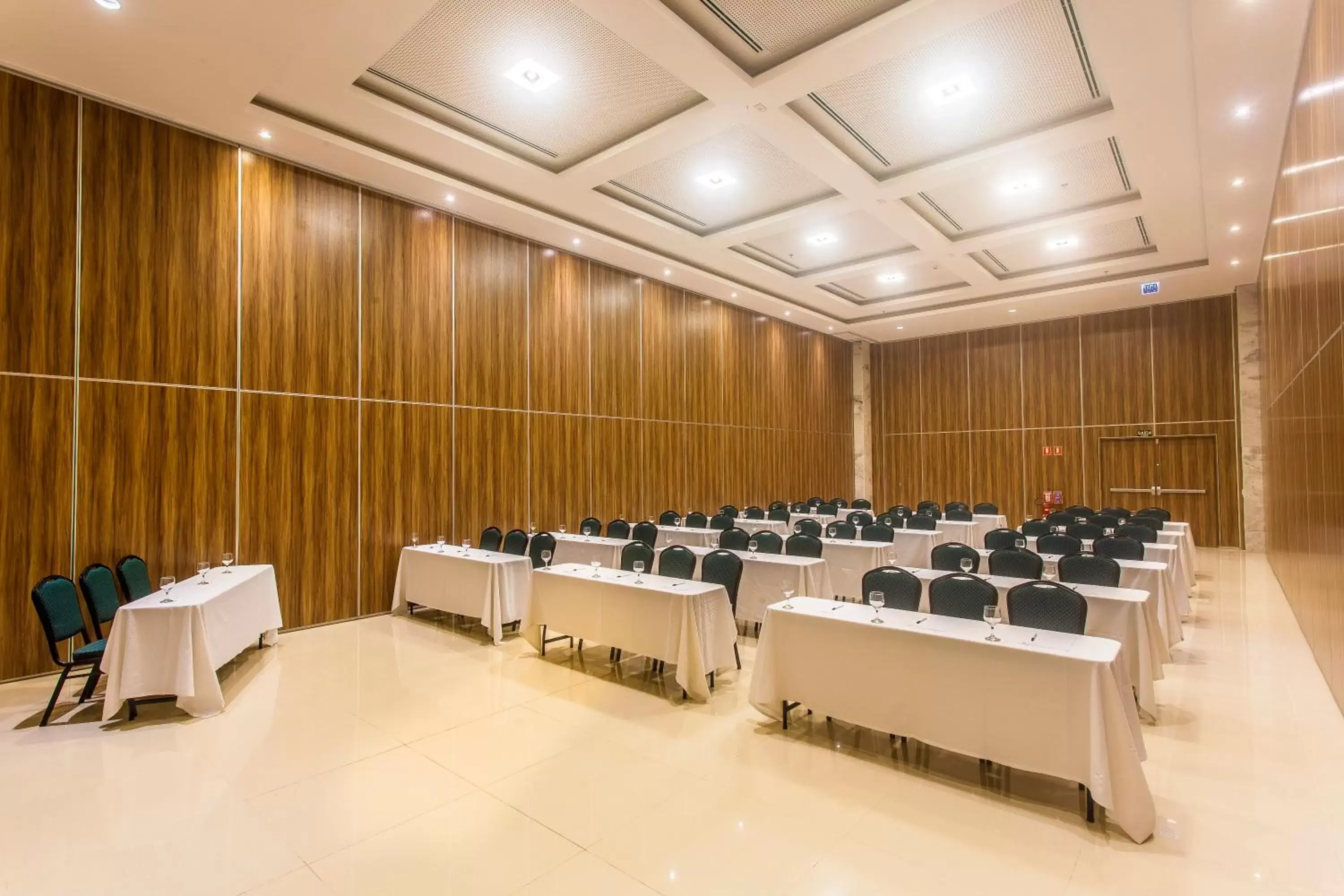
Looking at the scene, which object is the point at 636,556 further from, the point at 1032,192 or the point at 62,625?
the point at 1032,192

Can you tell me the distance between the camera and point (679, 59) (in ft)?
18.6

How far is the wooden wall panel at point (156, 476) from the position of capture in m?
5.86

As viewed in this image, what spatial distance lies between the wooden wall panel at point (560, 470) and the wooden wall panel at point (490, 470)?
19 cm

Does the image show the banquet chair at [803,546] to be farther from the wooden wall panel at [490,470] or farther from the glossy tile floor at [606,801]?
the wooden wall panel at [490,470]

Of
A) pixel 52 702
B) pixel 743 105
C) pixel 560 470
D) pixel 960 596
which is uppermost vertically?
pixel 743 105

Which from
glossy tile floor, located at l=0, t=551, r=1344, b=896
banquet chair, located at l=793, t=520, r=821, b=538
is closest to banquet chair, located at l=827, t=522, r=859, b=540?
banquet chair, located at l=793, t=520, r=821, b=538

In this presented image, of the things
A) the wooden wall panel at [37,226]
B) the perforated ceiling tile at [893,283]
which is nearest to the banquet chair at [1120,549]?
the perforated ceiling tile at [893,283]

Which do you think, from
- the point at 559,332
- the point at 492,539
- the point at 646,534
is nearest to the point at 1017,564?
the point at 646,534

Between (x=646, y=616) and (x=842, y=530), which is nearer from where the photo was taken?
(x=646, y=616)

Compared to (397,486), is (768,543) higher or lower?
lower

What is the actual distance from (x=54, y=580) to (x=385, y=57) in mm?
4898

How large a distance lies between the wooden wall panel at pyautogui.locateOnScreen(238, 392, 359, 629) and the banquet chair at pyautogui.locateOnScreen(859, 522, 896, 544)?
6.15 m

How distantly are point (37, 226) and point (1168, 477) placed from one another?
17.7 meters

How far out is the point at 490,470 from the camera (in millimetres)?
9039
